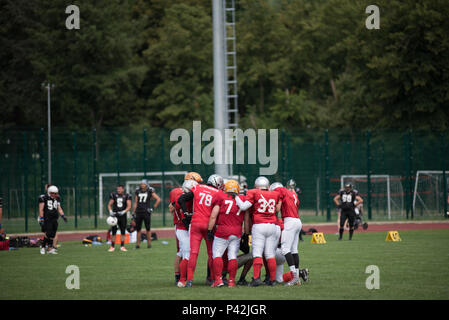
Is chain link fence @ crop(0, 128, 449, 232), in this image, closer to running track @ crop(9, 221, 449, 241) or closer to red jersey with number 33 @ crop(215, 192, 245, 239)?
running track @ crop(9, 221, 449, 241)

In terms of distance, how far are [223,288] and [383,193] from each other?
28.8 metres

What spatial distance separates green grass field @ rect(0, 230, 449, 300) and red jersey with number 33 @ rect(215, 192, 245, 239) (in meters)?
1.21

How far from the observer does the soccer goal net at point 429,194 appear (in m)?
38.8

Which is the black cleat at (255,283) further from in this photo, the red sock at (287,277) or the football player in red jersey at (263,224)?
the red sock at (287,277)

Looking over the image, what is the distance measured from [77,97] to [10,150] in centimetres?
1176

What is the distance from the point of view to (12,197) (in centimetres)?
4100

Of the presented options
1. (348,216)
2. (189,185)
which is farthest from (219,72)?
(189,185)

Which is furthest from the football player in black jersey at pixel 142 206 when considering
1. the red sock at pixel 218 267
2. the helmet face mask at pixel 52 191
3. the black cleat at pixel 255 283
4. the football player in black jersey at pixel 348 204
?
the black cleat at pixel 255 283

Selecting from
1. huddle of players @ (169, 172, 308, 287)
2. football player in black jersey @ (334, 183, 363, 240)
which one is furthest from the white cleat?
football player in black jersey @ (334, 183, 363, 240)

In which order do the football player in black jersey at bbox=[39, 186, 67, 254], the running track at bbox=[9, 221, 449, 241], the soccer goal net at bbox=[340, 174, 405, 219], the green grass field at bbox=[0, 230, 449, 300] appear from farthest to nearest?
the soccer goal net at bbox=[340, 174, 405, 219] → the running track at bbox=[9, 221, 449, 241] → the football player in black jersey at bbox=[39, 186, 67, 254] → the green grass field at bbox=[0, 230, 449, 300]

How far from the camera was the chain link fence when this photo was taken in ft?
125

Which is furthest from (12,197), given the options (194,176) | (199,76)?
(194,176)

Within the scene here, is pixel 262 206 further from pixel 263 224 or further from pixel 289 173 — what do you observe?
pixel 289 173

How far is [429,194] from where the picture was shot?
3962 centimetres
